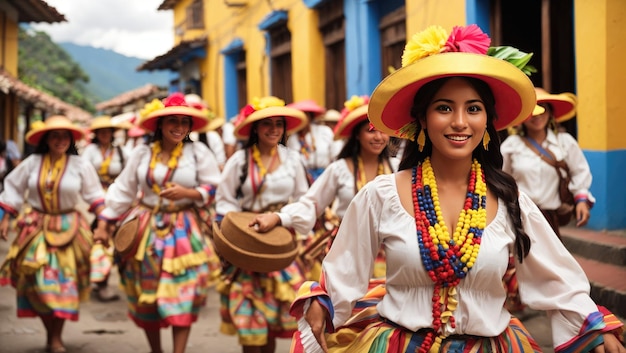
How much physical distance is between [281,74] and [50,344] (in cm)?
1205

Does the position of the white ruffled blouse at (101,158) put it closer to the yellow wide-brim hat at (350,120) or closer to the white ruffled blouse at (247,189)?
the white ruffled blouse at (247,189)

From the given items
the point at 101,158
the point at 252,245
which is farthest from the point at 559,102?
the point at 101,158

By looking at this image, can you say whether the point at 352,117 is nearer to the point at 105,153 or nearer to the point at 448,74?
the point at 448,74

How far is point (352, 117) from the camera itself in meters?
6.13

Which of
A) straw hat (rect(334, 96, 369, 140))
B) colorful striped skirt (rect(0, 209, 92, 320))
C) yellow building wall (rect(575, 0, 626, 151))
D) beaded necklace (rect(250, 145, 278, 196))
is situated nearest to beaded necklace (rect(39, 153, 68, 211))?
colorful striped skirt (rect(0, 209, 92, 320))

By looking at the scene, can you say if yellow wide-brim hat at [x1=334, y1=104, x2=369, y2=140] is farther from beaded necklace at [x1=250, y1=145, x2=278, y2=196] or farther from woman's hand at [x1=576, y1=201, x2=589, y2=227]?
woman's hand at [x1=576, y1=201, x2=589, y2=227]

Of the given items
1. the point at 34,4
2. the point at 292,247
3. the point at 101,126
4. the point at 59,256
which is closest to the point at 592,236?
the point at 292,247

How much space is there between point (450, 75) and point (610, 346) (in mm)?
1108

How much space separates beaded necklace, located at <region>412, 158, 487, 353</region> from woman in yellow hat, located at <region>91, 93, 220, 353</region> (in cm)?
376

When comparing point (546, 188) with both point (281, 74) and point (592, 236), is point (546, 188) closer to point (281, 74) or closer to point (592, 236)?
point (592, 236)

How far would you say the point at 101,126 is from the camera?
12.1m

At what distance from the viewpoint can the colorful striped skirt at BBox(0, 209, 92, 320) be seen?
7395 mm

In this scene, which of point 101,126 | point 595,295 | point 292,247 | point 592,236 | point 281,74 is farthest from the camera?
point 281,74

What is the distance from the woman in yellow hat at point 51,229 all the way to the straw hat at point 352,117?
2.60m
